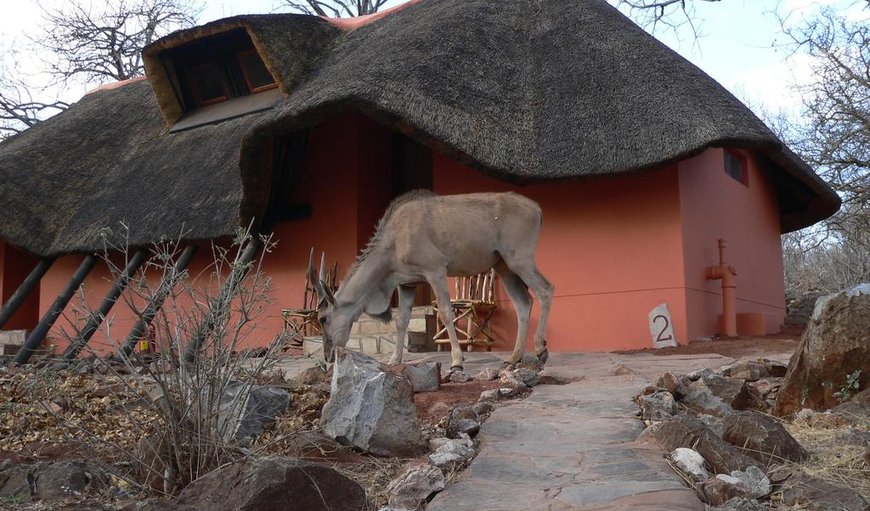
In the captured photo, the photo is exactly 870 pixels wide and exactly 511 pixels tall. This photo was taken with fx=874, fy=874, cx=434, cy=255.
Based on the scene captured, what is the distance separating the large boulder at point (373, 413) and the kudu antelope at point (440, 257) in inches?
107

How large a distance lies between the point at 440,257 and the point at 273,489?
14.4 ft

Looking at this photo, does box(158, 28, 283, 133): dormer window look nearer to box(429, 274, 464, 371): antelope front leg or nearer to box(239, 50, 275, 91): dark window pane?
box(239, 50, 275, 91): dark window pane

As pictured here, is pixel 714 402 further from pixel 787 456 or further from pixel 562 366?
pixel 562 366

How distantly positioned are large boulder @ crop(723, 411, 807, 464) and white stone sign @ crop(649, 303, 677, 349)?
5.09 metres

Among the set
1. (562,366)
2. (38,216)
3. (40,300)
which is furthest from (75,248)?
(562,366)

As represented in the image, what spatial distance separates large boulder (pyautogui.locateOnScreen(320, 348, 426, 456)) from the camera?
15.5ft

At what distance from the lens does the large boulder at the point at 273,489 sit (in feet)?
11.9

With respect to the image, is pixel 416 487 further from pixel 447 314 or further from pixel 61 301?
pixel 61 301

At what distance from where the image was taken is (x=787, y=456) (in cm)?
440

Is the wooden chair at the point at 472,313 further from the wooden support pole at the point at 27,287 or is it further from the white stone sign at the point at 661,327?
the wooden support pole at the point at 27,287

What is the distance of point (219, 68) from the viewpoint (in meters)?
14.1

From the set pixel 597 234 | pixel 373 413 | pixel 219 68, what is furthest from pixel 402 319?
pixel 219 68

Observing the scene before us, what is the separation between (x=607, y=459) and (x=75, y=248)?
11074 mm

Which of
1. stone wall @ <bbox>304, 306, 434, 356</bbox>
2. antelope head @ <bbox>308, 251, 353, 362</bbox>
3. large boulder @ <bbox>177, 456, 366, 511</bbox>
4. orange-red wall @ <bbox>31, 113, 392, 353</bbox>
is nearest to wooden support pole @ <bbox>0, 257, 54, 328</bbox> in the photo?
orange-red wall @ <bbox>31, 113, 392, 353</bbox>
